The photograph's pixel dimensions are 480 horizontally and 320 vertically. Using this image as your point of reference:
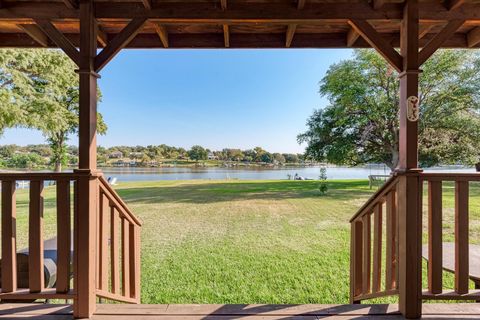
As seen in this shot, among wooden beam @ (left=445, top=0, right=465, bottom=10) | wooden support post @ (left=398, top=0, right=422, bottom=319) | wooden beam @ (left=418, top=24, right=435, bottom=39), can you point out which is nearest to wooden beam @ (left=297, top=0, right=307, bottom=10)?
wooden support post @ (left=398, top=0, right=422, bottom=319)

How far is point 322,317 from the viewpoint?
7.10ft

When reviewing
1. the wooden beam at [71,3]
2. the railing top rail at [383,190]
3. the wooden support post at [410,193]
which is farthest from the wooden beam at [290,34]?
the wooden beam at [71,3]

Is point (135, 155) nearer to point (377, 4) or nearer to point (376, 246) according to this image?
point (376, 246)

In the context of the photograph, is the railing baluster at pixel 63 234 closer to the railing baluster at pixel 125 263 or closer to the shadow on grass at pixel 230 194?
the railing baluster at pixel 125 263

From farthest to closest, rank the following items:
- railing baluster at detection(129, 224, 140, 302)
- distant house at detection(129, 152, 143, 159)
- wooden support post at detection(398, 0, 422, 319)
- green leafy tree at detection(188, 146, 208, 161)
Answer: green leafy tree at detection(188, 146, 208, 161), distant house at detection(129, 152, 143, 159), railing baluster at detection(129, 224, 140, 302), wooden support post at detection(398, 0, 422, 319)

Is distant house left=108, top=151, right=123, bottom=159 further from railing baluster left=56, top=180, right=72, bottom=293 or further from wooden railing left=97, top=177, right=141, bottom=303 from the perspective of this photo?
railing baluster left=56, top=180, right=72, bottom=293

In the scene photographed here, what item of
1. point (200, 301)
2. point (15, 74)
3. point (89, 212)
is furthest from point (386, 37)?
point (15, 74)

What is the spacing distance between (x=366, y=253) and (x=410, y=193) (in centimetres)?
82

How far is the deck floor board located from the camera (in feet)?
7.09

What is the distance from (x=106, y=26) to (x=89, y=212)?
179cm

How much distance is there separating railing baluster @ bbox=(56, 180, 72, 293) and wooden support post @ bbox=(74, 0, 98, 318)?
10 cm

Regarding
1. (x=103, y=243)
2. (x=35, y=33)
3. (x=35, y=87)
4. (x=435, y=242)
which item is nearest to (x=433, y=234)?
(x=435, y=242)

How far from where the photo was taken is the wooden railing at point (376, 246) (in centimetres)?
238

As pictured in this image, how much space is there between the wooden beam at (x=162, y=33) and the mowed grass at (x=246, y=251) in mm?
2927
